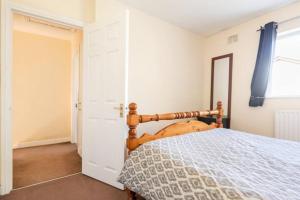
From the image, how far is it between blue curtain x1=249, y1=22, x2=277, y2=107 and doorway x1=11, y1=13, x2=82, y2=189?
307 centimetres

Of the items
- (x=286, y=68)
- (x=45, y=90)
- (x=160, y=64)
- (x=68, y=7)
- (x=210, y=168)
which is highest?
(x=68, y=7)

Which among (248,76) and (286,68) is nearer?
(286,68)

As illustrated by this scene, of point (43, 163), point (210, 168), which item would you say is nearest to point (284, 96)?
point (210, 168)

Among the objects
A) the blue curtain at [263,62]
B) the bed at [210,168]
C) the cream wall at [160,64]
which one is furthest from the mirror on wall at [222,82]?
the bed at [210,168]

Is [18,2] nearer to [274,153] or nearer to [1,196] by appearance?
[1,196]

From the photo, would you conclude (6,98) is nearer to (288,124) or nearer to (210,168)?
(210,168)

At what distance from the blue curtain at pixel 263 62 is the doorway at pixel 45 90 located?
3.07 metres

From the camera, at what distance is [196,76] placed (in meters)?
3.86

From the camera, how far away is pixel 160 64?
3223mm

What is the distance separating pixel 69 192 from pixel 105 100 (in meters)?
1.12

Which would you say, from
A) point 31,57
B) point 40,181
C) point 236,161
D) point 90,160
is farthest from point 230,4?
point 31,57

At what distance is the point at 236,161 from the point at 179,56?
266cm

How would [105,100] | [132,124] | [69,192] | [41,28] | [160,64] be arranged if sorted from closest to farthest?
[132,124], [69,192], [105,100], [160,64], [41,28]

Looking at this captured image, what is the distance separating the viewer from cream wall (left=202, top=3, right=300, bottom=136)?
2713 millimetres
